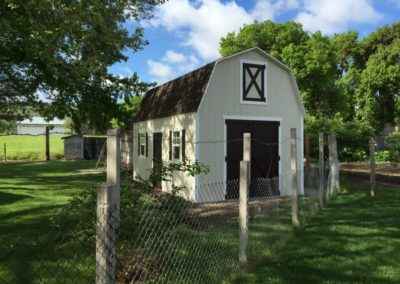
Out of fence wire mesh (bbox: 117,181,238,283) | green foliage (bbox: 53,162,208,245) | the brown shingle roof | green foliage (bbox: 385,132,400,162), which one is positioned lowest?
fence wire mesh (bbox: 117,181,238,283)

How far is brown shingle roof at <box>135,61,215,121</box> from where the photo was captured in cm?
1395

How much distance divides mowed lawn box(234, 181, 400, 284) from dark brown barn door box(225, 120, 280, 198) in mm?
4428

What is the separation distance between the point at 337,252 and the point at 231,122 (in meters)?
8.10

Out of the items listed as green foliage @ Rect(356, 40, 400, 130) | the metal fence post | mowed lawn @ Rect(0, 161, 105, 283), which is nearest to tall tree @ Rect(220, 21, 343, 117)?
green foliage @ Rect(356, 40, 400, 130)

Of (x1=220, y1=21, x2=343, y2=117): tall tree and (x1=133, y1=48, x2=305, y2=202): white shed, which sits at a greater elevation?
(x1=220, y1=21, x2=343, y2=117): tall tree

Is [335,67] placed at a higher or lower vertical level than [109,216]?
higher

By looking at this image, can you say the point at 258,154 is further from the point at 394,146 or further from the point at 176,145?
the point at 394,146

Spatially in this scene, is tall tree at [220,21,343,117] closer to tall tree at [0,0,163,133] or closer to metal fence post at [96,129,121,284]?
tall tree at [0,0,163,133]

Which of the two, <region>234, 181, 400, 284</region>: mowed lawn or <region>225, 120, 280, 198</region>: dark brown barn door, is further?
<region>225, 120, 280, 198</region>: dark brown barn door

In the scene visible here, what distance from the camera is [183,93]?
15.3 metres

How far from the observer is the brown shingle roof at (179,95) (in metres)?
14.0

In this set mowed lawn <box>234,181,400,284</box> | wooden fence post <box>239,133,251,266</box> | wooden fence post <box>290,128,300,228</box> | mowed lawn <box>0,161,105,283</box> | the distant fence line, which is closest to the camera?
the distant fence line

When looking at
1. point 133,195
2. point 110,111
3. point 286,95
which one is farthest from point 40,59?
point 286,95

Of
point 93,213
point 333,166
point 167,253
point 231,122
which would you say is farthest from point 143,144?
point 93,213
